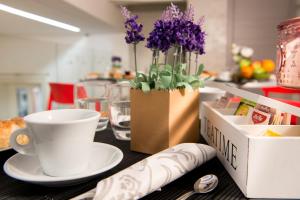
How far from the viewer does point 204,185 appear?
0.37 metres

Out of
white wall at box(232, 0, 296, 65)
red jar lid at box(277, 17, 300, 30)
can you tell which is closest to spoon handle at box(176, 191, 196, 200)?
red jar lid at box(277, 17, 300, 30)

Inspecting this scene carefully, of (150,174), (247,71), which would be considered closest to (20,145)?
(150,174)

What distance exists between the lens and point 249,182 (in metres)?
0.34

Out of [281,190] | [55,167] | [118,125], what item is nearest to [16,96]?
[118,125]

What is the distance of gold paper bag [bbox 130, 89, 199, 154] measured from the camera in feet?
1.63

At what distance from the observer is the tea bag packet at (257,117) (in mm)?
444

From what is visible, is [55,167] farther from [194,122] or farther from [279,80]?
[279,80]

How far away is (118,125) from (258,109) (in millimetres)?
298

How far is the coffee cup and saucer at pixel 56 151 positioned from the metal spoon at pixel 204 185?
11cm

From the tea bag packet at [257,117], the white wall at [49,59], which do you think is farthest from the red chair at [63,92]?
the tea bag packet at [257,117]

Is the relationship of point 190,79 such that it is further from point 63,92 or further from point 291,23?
A: point 63,92

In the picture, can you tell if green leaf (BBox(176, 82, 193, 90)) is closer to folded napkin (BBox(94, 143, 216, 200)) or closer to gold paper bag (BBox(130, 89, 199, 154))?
gold paper bag (BBox(130, 89, 199, 154))

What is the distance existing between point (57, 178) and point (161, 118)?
0.21 m

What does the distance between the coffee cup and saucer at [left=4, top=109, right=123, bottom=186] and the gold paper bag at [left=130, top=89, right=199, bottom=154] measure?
102mm
